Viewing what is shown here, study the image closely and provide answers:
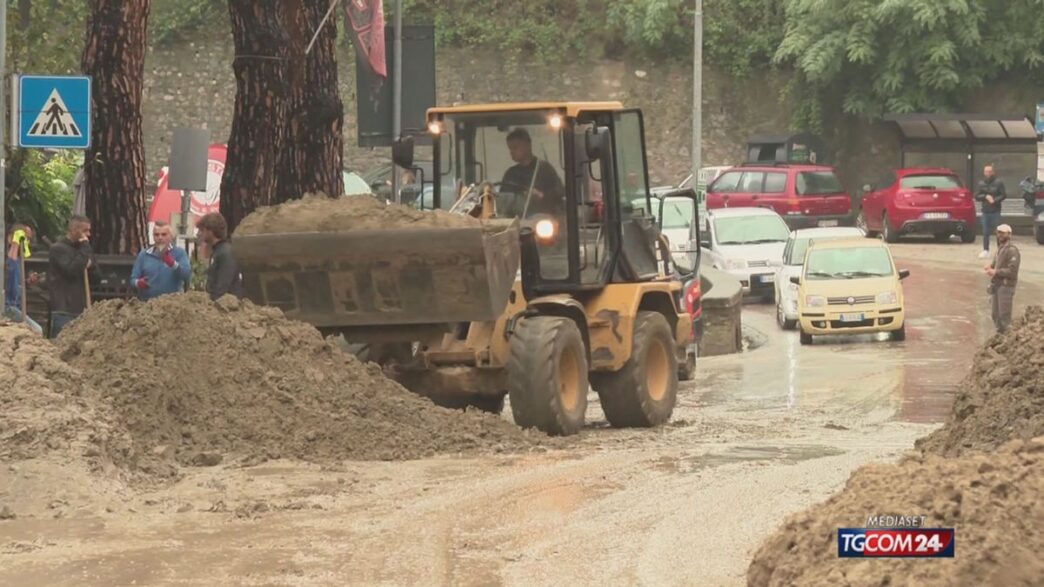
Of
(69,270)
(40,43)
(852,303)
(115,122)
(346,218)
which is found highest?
(40,43)

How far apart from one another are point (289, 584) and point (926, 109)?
46.5 metres

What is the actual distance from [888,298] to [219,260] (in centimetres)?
1602

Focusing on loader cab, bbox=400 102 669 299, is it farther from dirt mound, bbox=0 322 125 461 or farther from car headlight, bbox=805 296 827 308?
car headlight, bbox=805 296 827 308

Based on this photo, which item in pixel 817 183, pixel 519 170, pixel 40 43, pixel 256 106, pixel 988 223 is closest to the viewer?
pixel 519 170

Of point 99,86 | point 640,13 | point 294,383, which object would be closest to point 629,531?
point 294,383

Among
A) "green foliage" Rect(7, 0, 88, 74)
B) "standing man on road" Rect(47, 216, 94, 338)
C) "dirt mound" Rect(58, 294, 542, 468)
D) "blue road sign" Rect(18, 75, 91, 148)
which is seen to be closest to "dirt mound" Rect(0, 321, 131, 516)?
"dirt mound" Rect(58, 294, 542, 468)

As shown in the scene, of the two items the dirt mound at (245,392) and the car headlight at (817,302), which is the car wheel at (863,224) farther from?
the dirt mound at (245,392)

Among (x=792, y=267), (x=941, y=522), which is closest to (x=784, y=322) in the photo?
(x=792, y=267)

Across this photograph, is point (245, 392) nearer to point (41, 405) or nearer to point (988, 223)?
point (41, 405)

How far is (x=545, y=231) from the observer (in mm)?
17609

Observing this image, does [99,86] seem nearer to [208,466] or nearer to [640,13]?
[208,466]

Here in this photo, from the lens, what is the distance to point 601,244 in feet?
59.0

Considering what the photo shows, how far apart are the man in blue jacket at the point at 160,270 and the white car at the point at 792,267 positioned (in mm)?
16183

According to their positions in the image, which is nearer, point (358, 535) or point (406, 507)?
point (358, 535)
